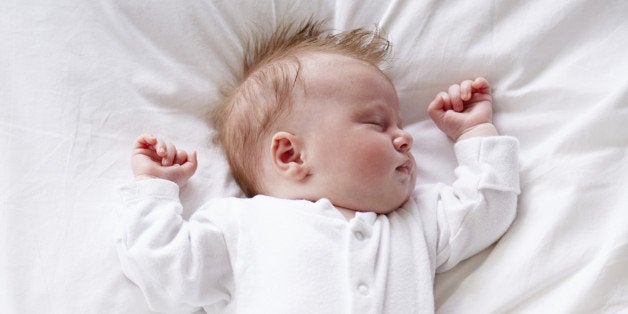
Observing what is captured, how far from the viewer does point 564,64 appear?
1397 mm

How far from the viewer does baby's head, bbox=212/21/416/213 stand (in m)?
1.35

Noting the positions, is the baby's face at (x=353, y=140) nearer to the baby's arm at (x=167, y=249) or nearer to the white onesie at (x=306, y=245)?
the white onesie at (x=306, y=245)

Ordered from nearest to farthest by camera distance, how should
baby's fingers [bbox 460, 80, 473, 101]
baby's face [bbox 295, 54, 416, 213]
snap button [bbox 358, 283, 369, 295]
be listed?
snap button [bbox 358, 283, 369, 295]
baby's face [bbox 295, 54, 416, 213]
baby's fingers [bbox 460, 80, 473, 101]

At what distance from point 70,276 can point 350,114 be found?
1.90ft

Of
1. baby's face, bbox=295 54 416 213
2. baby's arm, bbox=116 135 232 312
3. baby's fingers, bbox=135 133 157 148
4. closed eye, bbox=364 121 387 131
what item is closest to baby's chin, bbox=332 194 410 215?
baby's face, bbox=295 54 416 213

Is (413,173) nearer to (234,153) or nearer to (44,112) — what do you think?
(234,153)

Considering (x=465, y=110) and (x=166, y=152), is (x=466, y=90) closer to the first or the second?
(x=465, y=110)

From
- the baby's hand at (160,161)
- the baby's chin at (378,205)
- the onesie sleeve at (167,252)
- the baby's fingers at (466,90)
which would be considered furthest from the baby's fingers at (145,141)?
the baby's fingers at (466,90)

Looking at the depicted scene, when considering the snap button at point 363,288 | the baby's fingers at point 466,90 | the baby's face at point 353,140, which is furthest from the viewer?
the baby's fingers at point 466,90

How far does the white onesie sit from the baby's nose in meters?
0.11

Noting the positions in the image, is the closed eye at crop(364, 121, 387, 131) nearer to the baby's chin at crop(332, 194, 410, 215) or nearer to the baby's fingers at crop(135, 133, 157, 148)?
the baby's chin at crop(332, 194, 410, 215)

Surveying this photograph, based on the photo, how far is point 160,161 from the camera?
1431 millimetres

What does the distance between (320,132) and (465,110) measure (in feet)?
1.01

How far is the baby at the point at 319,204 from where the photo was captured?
4.13 ft
